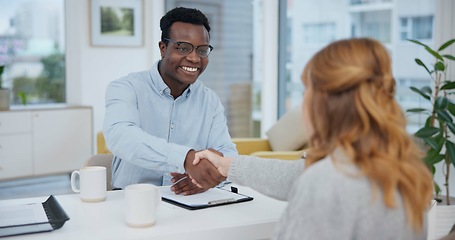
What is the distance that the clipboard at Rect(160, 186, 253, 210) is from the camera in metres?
1.70

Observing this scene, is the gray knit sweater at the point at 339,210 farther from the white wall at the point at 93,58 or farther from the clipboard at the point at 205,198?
the white wall at the point at 93,58

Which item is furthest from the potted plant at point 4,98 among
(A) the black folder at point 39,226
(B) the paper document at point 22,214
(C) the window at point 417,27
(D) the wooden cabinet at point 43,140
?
(A) the black folder at point 39,226

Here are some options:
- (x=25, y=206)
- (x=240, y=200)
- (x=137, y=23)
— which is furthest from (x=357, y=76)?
(x=137, y=23)

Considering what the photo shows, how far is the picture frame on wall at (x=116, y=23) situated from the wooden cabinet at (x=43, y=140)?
2.73 ft

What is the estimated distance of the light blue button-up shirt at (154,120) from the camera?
6.55 feet

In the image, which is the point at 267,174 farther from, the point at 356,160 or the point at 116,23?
the point at 116,23

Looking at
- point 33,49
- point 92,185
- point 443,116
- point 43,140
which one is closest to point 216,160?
point 92,185

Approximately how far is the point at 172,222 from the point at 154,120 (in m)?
0.81

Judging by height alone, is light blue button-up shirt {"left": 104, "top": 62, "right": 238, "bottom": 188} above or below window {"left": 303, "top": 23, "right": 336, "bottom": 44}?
below

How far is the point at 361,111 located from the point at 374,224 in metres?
0.22

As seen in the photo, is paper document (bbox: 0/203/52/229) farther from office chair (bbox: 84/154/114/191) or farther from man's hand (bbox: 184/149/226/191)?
office chair (bbox: 84/154/114/191)

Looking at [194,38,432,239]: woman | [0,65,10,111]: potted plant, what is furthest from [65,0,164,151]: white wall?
[194,38,432,239]: woman

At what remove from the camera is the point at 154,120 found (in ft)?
7.43

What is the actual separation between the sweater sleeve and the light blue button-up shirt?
324 mm
